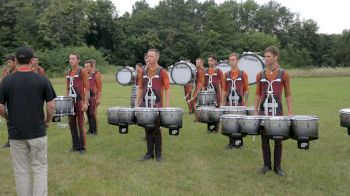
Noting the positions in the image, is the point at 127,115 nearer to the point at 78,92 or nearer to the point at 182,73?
the point at 78,92

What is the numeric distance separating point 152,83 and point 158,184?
2.24 m

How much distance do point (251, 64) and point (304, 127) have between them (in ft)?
15.7

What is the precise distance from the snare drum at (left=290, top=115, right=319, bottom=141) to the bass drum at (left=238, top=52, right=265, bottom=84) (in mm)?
4448

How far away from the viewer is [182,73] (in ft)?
56.0

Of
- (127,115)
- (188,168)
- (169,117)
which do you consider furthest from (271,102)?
(127,115)

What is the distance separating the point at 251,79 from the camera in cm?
1210

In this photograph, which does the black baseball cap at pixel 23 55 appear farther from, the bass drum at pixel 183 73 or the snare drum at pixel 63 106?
the bass drum at pixel 183 73

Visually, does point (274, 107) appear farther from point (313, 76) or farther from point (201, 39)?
point (201, 39)

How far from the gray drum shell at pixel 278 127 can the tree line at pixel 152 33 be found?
56162 millimetres

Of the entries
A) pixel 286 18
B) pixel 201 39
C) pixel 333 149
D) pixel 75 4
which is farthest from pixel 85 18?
pixel 333 149

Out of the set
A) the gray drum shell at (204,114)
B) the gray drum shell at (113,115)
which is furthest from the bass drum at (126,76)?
the gray drum shell at (113,115)

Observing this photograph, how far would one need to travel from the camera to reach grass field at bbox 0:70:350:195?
292 inches

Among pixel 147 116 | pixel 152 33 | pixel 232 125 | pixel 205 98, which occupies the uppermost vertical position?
pixel 152 33

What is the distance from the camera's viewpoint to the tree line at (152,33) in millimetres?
70750
